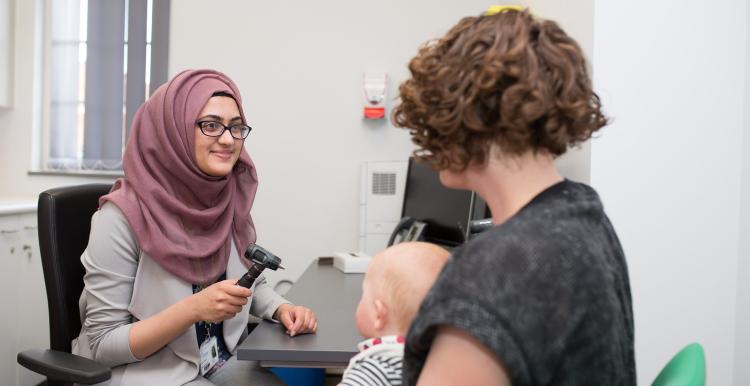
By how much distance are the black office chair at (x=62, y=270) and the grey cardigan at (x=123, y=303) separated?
0.04 meters

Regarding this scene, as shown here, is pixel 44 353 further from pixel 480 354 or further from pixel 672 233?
pixel 672 233

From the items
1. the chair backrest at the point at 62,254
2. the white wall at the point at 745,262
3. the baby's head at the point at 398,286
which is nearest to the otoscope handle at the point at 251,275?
the baby's head at the point at 398,286

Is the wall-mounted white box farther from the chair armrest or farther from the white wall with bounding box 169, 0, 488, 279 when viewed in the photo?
the chair armrest

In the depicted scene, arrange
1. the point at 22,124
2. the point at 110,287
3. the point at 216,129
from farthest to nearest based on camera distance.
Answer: the point at 22,124, the point at 216,129, the point at 110,287

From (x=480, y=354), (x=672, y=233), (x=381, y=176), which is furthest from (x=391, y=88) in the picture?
(x=480, y=354)

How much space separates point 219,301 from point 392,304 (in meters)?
0.53

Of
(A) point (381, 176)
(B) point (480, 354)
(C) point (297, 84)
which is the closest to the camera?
(B) point (480, 354)

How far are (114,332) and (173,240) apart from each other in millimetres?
264

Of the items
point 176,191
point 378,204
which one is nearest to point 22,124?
point 378,204

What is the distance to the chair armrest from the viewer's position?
1.27m

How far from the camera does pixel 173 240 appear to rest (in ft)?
5.11

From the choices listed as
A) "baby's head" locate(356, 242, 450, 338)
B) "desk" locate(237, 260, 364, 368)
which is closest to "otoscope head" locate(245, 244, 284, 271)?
"desk" locate(237, 260, 364, 368)

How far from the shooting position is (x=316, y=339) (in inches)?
54.5

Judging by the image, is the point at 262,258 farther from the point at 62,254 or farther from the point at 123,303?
the point at 62,254
